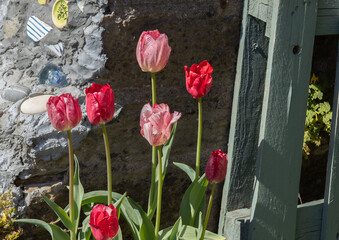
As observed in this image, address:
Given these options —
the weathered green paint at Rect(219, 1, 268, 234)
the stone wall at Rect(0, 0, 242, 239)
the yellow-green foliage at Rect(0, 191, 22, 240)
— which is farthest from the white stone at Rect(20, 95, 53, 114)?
the weathered green paint at Rect(219, 1, 268, 234)

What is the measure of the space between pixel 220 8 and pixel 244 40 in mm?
169

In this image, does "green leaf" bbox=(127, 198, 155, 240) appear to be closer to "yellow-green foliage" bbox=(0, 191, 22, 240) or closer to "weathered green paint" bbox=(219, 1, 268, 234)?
"yellow-green foliage" bbox=(0, 191, 22, 240)

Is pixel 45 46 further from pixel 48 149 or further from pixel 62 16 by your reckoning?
pixel 48 149

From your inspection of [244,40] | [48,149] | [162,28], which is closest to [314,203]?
[244,40]

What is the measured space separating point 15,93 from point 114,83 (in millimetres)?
390

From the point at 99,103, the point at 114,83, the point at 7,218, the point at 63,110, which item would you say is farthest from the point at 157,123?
the point at 7,218

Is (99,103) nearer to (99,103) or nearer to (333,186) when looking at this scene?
(99,103)

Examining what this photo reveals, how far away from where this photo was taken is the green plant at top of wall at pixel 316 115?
284cm

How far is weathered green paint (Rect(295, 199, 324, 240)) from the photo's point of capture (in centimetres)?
268

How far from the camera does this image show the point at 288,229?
2.63 m

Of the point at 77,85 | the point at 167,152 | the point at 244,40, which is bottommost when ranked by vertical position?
the point at 167,152

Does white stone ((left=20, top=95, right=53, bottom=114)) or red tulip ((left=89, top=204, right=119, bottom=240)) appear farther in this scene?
white stone ((left=20, top=95, right=53, bottom=114))

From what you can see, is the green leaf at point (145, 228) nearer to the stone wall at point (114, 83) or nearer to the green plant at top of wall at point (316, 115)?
the stone wall at point (114, 83)

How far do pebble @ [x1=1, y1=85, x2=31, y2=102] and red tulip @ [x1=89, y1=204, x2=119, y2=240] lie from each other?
755mm
